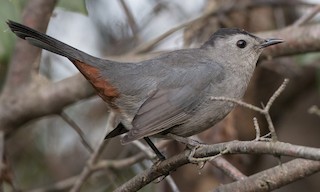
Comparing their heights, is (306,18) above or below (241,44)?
below

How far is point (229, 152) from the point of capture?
282 cm

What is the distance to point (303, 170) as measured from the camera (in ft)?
9.84

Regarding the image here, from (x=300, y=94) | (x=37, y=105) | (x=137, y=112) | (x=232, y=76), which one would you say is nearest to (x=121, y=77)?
(x=137, y=112)

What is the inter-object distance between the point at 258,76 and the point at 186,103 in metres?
2.50

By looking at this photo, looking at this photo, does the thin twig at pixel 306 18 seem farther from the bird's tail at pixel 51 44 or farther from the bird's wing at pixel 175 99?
the bird's tail at pixel 51 44

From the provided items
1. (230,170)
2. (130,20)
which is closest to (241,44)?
(230,170)

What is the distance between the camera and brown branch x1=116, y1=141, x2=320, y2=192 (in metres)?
2.53

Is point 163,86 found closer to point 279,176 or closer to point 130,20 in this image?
point 279,176

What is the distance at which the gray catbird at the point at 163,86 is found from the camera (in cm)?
367

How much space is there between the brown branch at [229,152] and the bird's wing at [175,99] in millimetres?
201

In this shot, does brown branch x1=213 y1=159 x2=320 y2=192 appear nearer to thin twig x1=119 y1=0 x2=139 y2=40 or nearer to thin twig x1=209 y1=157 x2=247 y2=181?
thin twig x1=209 y1=157 x2=247 y2=181

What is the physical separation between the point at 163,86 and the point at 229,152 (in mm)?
1028

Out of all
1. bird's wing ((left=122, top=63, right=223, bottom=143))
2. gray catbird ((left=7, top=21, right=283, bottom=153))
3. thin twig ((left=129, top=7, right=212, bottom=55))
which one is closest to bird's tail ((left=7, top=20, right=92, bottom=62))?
gray catbird ((left=7, top=21, right=283, bottom=153))

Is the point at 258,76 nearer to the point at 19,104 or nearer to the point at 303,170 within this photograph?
the point at 19,104
